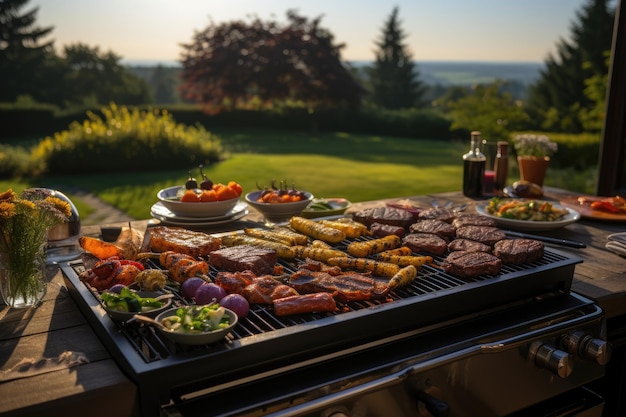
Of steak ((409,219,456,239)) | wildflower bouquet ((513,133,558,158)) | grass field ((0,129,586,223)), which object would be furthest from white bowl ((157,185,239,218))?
grass field ((0,129,586,223))

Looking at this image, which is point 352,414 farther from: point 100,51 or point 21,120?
point 100,51

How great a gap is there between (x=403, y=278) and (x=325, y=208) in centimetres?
160

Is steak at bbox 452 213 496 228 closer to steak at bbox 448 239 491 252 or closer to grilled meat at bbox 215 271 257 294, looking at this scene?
steak at bbox 448 239 491 252

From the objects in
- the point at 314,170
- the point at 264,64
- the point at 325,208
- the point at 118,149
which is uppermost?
the point at 264,64

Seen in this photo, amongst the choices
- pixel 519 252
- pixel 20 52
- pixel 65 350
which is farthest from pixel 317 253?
pixel 20 52

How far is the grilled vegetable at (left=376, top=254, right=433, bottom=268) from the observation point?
2.45 metres

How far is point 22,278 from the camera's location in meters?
2.21

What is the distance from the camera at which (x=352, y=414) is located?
1744mm

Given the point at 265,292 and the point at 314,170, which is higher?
the point at 265,292

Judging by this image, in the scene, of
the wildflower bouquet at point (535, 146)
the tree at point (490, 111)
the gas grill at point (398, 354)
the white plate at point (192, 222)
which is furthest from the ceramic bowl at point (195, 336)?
the tree at point (490, 111)

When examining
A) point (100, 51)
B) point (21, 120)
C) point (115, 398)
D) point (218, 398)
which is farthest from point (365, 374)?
point (100, 51)

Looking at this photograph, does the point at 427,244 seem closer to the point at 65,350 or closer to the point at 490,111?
the point at 65,350

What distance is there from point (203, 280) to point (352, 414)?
0.78 meters

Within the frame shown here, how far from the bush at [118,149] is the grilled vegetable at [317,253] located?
386 inches
